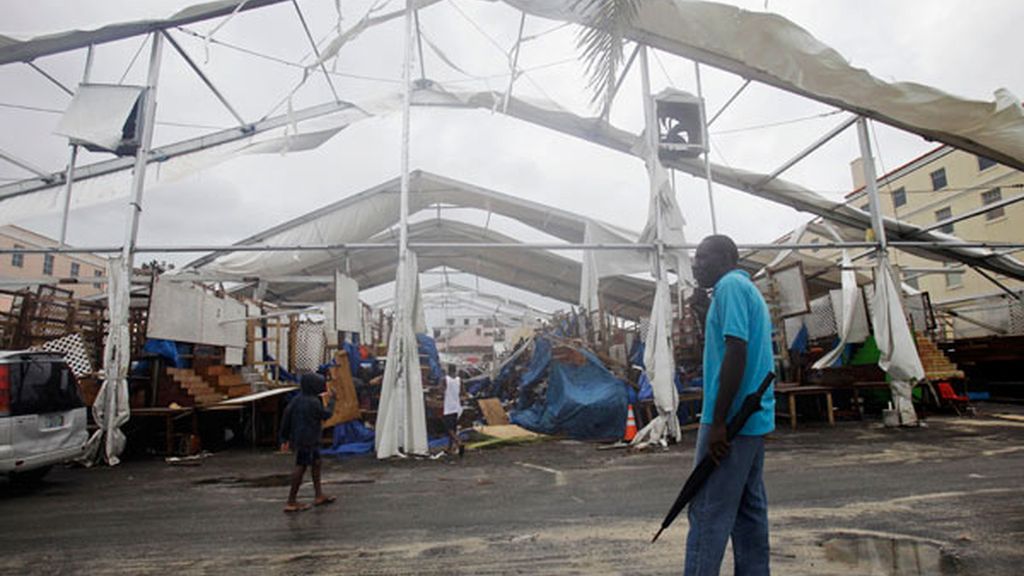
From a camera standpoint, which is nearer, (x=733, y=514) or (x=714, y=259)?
(x=733, y=514)

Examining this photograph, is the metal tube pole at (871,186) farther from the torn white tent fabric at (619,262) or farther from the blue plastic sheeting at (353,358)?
the blue plastic sheeting at (353,358)

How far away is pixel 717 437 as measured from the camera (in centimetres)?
228

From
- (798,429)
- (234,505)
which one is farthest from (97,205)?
(798,429)

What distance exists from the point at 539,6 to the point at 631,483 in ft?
21.4

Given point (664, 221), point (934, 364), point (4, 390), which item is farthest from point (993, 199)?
point (4, 390)

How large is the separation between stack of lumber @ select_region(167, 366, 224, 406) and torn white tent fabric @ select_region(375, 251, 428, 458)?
401 cm

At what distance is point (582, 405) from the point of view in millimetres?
10750

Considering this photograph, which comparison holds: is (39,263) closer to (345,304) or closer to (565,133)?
(345,304)

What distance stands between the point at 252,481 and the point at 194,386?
13.9ft

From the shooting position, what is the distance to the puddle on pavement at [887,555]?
3102 mm

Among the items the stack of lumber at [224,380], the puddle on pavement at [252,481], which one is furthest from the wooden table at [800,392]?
the stack of lumber at [224,380]

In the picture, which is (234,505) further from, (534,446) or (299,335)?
(299,335)

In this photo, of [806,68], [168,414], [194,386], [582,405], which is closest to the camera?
[806,68]

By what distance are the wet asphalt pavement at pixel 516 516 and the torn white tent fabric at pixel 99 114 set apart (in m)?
5.66
